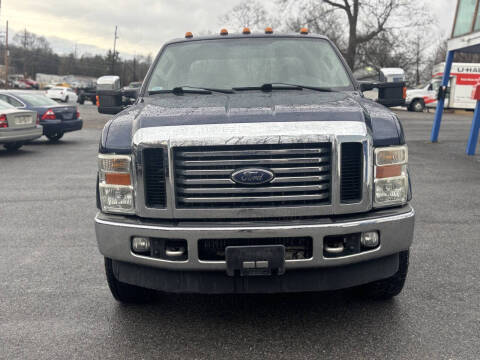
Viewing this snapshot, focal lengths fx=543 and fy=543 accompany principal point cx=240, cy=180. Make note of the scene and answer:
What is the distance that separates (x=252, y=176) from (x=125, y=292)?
4.53 ft

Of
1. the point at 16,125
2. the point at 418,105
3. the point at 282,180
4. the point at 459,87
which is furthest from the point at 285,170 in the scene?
the point at 418,105

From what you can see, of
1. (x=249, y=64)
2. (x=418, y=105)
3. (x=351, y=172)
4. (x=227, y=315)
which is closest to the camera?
(x=351, y=172)

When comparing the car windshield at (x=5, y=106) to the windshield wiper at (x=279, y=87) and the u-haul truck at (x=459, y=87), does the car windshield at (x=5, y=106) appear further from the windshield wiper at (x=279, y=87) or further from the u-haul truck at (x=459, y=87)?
the u-haul truck at (x=459, y=87)

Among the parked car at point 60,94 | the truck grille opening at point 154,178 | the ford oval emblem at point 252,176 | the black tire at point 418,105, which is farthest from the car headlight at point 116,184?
the parked car at point 60,94

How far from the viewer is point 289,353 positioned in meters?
3.20

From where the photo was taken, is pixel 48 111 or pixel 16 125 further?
pixel 48 111

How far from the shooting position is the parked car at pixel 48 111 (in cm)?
1466

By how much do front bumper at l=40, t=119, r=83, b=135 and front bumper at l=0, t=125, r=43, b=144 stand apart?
1.34 m

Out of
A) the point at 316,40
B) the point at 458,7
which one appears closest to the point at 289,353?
the point at 316,40

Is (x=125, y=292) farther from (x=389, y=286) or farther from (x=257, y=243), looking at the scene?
(x=389, y=286)

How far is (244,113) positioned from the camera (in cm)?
341

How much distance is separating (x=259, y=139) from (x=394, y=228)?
0.99 m

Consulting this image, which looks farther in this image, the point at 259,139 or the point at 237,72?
the point at 237,72

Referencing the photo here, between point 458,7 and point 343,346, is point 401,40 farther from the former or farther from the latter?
point 343,346
